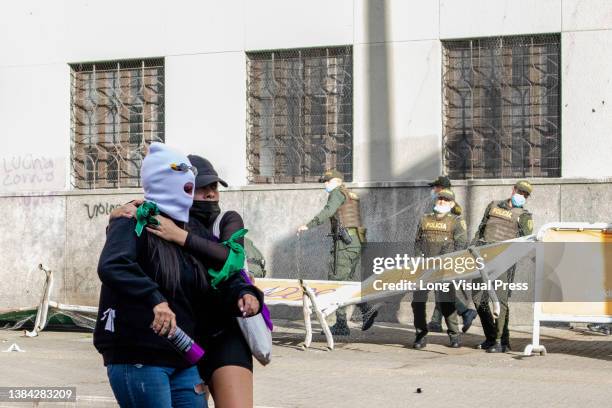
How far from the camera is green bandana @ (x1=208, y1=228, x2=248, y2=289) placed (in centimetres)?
476

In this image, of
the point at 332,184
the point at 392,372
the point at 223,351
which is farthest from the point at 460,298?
the point at 223,351

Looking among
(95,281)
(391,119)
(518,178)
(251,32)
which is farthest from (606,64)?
(95,281)

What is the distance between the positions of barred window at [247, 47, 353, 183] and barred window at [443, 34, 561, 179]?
1.41 meters

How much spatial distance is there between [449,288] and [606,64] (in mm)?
4112

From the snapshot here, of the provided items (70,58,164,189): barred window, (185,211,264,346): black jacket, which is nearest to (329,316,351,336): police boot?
(70,58,164,189): barred window

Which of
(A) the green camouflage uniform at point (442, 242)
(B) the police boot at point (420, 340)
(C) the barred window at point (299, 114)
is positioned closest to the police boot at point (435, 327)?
(B) the police boot at point (420, 340)

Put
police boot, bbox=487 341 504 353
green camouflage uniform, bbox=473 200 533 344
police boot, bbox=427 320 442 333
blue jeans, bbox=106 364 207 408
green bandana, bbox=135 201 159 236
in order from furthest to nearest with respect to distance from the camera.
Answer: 1. police boot, bbox=427 320 442 333
2. police boot, bbox=487 341 504 353
3. green camouflage uniform, bbox=473 200 533 344
4. green bandana, bbox=135 201 159 236
5. blue jeans, bbox=106 364 207 408

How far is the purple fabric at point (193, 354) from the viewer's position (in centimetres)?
454

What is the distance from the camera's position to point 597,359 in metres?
11.5

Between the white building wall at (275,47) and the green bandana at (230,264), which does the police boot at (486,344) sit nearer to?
the white building wall at (275,47)

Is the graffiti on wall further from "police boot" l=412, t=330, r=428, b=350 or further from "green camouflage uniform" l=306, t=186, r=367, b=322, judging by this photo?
"police boot" l=412, t=330, r=428, b=350

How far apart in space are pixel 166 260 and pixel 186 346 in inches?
13.5

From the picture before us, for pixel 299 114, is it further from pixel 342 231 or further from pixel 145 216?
pixel 145 216

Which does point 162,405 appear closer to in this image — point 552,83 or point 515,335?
point 515,335
